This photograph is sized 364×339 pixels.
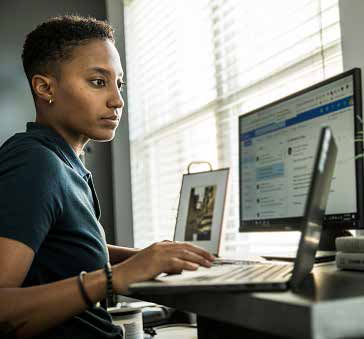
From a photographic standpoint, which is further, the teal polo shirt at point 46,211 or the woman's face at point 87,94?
the woman's face at point 87,94

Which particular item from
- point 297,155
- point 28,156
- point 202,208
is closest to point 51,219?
point 28,156

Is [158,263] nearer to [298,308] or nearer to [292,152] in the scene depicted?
[298,308]

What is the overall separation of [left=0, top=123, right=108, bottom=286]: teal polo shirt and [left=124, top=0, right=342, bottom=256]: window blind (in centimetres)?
71

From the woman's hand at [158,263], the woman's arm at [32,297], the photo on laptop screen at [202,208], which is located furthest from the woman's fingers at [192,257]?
the photo on laptop screen at [202,208]

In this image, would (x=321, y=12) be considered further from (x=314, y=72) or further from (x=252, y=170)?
(x=252, y=170)

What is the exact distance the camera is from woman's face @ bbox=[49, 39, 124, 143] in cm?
130

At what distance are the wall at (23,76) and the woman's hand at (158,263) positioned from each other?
7.80ft

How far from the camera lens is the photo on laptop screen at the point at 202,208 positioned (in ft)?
5.72

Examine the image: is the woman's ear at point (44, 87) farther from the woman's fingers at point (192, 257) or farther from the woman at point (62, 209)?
the woman's fingers at point (192, 257)

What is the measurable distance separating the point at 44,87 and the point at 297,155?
65 cm

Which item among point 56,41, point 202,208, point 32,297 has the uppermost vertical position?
point 56,41

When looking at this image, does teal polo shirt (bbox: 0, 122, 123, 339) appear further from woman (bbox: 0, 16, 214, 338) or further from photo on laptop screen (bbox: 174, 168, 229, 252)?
photo on laptop screen (bbox: 174, 168, 229, 252)

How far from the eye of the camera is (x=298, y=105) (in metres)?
1.39

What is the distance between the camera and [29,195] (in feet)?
3.24
